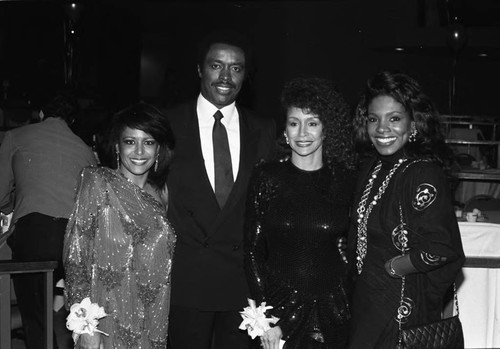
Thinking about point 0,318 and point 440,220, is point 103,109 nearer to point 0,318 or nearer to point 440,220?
point 0,318

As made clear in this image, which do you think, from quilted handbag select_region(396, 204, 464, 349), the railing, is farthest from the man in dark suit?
Result: quilted handbag select_region(396, 204, 464, 349)

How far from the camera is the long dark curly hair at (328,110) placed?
9.15 ft

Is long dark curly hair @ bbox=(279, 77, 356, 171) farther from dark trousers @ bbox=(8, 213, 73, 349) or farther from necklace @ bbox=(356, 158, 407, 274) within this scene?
dark trousers @ bbox=(8, 213, 73, 349)

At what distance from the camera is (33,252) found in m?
4.12

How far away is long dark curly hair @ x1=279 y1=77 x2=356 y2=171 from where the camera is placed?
279 centimetres

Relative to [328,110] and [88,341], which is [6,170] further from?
[328,110]

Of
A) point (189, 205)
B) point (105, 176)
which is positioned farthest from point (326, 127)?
point (105, 176)

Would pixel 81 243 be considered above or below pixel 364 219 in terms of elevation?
below

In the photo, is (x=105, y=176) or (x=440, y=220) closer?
(x=440, y=220)

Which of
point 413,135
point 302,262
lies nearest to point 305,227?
point 302,262

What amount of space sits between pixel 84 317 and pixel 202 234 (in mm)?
599

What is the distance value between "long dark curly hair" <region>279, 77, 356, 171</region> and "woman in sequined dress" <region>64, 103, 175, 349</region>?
21.2 inches

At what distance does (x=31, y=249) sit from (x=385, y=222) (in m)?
2.45

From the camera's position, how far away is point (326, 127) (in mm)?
2805
